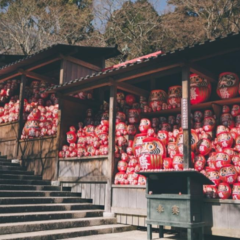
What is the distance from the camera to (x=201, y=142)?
834 cm

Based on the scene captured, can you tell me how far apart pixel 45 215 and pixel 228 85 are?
5.64 m

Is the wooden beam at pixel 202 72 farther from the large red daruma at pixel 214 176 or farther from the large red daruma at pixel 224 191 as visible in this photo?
the large red daruma at pixel 224 191

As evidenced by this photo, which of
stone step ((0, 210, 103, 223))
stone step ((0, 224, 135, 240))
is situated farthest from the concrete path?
stone step ((0, 210, 103, 223))

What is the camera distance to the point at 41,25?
3066 cm

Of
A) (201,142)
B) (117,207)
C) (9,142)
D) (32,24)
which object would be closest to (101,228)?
(117,207)

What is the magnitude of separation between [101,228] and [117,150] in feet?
7.89

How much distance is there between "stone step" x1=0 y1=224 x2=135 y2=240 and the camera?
6.61 metres

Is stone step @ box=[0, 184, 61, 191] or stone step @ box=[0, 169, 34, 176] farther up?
stone step @ box=[0, 169, 34, 176]

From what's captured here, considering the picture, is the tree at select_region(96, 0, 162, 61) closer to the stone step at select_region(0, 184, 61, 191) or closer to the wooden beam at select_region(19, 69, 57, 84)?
the wooden beam at select_region(19, 69, 57, 84)

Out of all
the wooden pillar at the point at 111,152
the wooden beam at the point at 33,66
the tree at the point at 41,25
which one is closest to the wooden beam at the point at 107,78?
the wooden pillar at the point at 111,152

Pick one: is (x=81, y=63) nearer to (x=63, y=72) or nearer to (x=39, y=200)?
(x=63, y=72)

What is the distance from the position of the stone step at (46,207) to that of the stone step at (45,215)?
0.31m

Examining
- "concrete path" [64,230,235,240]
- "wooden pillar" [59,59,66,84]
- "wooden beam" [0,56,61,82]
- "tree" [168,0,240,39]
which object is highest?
"tree" [168,0,240,39]

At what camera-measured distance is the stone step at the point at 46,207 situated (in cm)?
792
